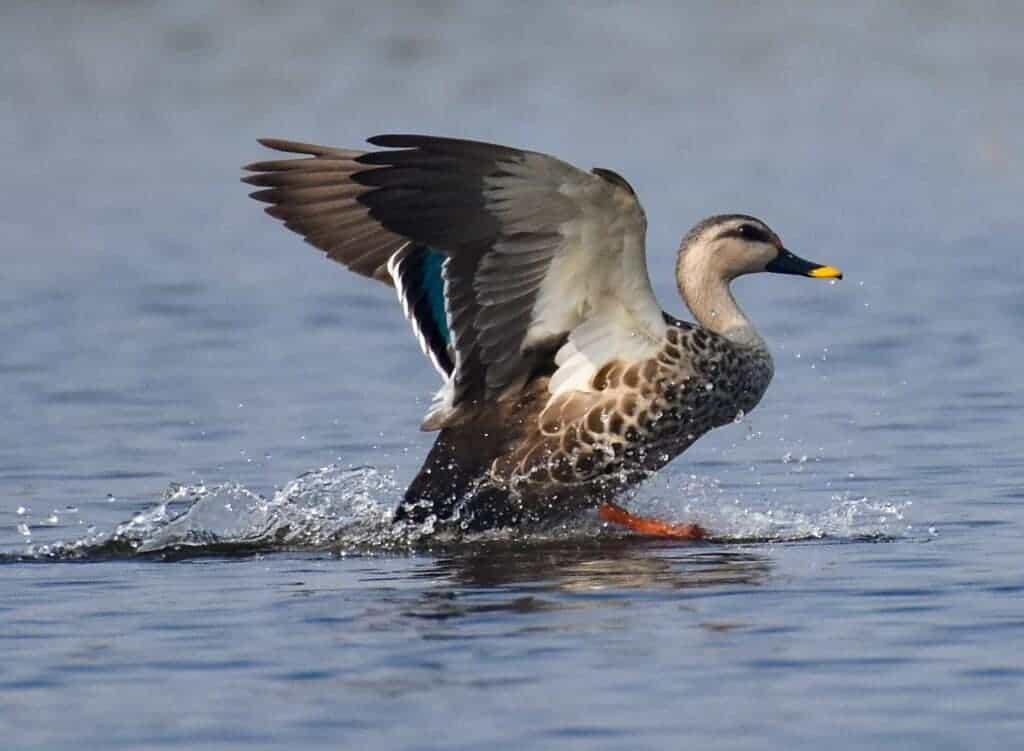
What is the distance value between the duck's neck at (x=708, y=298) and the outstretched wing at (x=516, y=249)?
1.97 feet

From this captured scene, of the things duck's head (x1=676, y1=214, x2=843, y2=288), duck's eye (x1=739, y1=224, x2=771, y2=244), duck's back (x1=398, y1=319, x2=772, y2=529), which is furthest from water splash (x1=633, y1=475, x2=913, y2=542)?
duck's eye (x1=739, y1=224, x2=771, y2=244)

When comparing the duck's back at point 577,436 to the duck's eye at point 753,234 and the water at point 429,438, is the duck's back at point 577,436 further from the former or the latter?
the duck's eye at point 753,234

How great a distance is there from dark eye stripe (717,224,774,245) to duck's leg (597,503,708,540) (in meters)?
1.09

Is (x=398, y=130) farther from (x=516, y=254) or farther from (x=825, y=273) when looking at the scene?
(x=516, y=254)

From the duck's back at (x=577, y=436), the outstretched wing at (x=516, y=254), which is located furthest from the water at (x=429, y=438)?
the outstretched wing at (x=516, y=254)

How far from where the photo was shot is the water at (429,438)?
6.16m

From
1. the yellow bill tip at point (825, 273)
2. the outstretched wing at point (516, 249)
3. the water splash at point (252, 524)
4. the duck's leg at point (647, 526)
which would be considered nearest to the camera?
the outstretched wing at point (516, 249)

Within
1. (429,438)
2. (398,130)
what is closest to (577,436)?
(429,438)

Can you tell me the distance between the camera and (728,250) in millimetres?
9289

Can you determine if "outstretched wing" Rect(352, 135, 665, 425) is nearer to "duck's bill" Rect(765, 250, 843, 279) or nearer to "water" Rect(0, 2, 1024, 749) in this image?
"water" Rect(0, 2, 1024, 749)

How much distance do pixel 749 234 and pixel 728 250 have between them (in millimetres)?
119

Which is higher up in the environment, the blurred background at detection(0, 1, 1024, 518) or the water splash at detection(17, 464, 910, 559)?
the blurred background at detection(0, 1, 1024, 518)

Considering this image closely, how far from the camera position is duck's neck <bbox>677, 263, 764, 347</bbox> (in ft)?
30.0

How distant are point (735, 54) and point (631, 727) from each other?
19.9 meters
